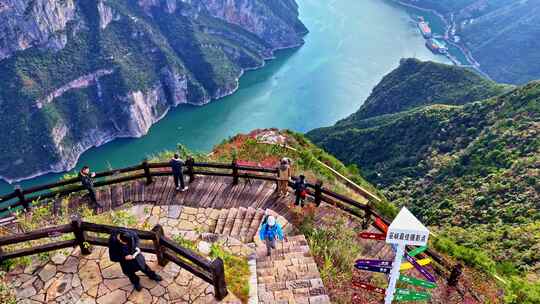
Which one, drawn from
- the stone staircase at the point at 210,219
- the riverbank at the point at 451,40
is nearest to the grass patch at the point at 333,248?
the stone staircase at the point at 210,219

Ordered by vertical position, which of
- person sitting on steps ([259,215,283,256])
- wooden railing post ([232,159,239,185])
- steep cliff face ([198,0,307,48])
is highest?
steep cliff face ([198,0,307,48])

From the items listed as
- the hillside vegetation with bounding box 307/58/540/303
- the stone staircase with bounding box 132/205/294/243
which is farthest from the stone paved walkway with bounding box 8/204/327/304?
A: the hillside vegetation with bounding box 307/58/540/303

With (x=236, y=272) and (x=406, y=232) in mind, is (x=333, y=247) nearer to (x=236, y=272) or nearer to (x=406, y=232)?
(x=236, y=272)

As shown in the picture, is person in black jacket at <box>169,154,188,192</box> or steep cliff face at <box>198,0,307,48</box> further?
steep cliff face at <box>198,0,307,48</box>

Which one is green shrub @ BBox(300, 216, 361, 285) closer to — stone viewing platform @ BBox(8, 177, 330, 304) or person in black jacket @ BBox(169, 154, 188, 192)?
stone viewing platform @ BBox(8, 177, 330, 304)

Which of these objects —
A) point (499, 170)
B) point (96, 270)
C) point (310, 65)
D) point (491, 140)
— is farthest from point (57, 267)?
point (310, 65)

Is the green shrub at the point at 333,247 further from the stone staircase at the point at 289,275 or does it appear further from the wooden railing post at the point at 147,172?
the wooden railing post at the point at 147,172
